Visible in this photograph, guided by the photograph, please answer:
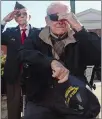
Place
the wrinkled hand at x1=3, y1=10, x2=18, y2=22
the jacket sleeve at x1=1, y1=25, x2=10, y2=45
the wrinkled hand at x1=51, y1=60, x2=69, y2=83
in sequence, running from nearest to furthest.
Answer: the wrinkled hand at x1=51, y1=60, x2=69, y2=83
the wrinkled hand at x1=3, y1=10, x2=18, y2=22
the jacket sleeve at x1=1, y1=25, x2=10, y2=45

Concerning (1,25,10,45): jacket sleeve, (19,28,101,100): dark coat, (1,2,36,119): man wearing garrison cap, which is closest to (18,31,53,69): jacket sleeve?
(19,28,101,100): dark coat

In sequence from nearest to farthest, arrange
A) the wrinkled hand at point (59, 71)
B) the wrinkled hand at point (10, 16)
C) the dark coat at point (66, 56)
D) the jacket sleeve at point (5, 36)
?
the wrinkled hand at point (59, 71), the dark coat at point (66, 56), the wrinkled hand at point (10, 16), the jacket sleeve at point (5, 36)

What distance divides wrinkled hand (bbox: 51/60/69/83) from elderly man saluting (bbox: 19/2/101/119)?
32mm

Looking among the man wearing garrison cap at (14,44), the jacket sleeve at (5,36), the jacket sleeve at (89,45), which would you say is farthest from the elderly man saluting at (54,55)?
the jacket sleeve at (5,36)

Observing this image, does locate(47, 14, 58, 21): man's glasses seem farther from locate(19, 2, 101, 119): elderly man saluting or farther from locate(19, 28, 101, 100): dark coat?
locate(19, 28, 101, 100): dark coat

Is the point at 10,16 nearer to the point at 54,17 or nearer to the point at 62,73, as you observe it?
the point at 54,17

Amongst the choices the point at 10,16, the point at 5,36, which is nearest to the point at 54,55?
the point at 10,16

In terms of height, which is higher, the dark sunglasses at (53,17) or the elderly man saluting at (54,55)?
the dark sunglasses at (53,17)

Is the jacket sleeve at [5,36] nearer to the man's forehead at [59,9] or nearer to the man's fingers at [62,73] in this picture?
the man's forehead at [59,9]

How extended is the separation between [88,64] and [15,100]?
44.4 inches

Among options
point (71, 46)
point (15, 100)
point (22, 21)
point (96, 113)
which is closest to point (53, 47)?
point (71, 46)

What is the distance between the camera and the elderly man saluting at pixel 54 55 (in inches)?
62.8

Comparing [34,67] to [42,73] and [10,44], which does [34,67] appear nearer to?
[42,73]

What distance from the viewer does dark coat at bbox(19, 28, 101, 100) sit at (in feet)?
5.38
